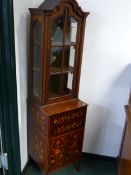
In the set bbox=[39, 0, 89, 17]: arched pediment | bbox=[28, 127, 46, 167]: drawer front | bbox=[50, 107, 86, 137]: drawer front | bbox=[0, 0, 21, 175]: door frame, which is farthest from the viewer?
bbox=[28, 127, 46, 167]: drawer front

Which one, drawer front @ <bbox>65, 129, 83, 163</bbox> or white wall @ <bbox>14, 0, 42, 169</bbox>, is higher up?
white wall @ <bbox>14, 0, 42, 169</bbox>

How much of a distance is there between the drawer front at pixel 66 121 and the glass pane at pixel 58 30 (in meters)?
0.61

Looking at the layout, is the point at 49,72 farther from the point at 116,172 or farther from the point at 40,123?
the point at 116,172

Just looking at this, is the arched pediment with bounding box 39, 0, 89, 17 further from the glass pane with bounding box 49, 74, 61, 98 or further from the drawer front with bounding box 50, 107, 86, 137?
the drawer front with bounding box 50, 107, 86, 137

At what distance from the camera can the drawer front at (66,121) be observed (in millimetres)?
1746

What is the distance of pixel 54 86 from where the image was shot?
186 cm

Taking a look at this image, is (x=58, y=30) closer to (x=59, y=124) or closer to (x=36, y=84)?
(x=36, y=84)

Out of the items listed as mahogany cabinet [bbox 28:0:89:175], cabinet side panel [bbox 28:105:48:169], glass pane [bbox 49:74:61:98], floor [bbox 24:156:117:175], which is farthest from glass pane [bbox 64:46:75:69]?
floor [bbox 24:156:117:175]

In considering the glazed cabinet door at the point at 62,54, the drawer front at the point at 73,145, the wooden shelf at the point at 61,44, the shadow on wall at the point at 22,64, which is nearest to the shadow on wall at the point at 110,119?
the drawer front at the point at 73,145

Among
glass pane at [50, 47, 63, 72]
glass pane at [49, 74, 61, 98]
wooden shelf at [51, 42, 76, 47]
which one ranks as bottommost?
glass pane at [49, 74, 61, 98]

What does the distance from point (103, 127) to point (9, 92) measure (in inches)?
46.2

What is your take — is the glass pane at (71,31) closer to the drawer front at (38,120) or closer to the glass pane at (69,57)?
the glass pane at (69,57)

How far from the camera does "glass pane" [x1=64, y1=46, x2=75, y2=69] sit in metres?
1.80

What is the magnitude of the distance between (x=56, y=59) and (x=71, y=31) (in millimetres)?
265
